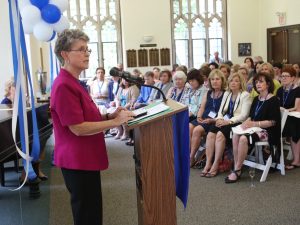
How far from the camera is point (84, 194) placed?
2025mm

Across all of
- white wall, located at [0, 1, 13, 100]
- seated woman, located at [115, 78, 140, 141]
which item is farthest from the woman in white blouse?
white wall, located at [0, 1, 13, 100]

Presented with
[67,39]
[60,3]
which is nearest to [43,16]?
[60,3]

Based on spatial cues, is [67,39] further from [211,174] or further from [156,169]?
[211,174]

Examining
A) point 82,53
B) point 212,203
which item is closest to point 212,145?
point 212,203

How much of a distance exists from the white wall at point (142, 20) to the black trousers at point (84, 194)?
Result: 10561 millimetres

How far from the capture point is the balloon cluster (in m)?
4.67

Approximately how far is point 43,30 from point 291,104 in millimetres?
3373

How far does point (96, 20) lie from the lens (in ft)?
41.8

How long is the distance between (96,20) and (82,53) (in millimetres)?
11188

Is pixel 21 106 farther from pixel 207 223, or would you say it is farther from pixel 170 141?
pixel 207 223

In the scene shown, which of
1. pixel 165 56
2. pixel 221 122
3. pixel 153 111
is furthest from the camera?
pixel 165 56

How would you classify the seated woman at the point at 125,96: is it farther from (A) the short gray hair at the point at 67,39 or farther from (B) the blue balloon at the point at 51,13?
(A) the short gray hair at the point at 67,39

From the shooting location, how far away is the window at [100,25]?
12.6 meters

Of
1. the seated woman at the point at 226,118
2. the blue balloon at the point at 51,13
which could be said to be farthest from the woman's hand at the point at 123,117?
the blue balloon at the point at 51,13
